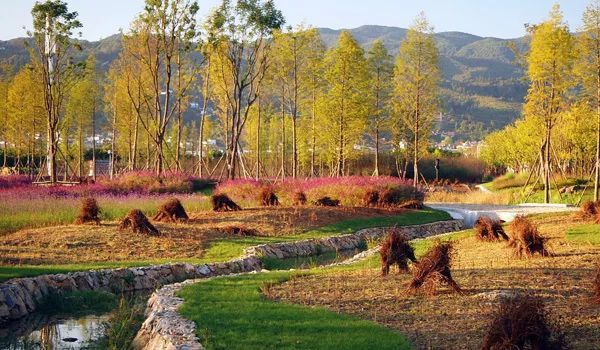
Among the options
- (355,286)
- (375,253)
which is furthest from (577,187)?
(355,286)

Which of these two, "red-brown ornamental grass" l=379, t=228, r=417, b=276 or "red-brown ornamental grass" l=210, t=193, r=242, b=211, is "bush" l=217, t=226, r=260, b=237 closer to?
"red-brown ornamental grass" l=210, t=193, r=242, b=211

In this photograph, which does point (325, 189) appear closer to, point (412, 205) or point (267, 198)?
point (412, 205)

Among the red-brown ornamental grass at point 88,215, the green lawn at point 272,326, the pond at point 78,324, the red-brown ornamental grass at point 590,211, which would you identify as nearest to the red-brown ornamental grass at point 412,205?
the red-brown ornamental grass at point 590,211

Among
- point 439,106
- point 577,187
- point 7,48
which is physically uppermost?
point 7,48

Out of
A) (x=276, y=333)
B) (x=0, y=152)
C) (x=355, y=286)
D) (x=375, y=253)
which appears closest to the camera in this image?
(x=276, y=333)

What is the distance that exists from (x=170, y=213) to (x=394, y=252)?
33.0 ft

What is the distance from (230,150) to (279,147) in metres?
22.2

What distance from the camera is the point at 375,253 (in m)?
15.8

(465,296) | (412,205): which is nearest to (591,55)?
(412,205)

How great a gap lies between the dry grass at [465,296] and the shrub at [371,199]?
12.4 meters

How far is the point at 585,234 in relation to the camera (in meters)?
16.4

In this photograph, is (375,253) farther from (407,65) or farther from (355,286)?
(407,65)

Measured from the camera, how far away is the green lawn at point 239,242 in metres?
12.4

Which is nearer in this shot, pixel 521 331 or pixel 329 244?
pixel 521 331
